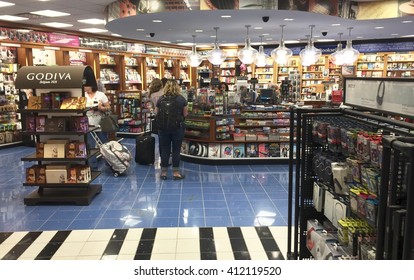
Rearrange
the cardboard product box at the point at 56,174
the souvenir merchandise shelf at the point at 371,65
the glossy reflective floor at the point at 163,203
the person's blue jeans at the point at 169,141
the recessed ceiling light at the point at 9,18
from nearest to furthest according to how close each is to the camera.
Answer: the glossy reflective floor at the point at 163,203, the cardboard product box at the point at 56,174, the person's blue jeans at the point at 169,141, the recessed ceiling light at the point at 9,18, the souvenir merchandise shelf at the point at 371,65

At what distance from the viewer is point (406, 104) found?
1893 mm

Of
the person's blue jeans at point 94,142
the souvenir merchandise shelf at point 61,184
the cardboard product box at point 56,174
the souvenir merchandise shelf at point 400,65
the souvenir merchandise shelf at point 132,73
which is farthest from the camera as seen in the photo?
the souvenir merchandise shelf at point 400,65

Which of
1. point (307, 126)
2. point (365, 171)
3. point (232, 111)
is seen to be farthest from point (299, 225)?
point (232, 111)

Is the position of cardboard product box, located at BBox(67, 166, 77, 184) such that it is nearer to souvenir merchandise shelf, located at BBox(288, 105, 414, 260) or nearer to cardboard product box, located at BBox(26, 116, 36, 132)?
cardboard product box, located at BBox(26, 116, 36, 132)

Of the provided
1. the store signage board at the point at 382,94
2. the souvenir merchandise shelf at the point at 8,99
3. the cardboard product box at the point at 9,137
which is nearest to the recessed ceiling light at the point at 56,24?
the souvenir merchandise shelf at the point at 8,99

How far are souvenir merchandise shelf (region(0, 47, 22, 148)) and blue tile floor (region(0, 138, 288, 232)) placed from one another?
276cm

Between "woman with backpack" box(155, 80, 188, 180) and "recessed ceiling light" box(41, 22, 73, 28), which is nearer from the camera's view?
"woman with backpack" box(155, 80, 188, 180)

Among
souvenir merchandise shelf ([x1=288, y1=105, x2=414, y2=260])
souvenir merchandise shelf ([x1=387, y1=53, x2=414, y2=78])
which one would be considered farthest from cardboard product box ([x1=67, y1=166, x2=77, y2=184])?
souvenir merchandise shelf ([x1=387, y1=53, x2=414, y2=78])

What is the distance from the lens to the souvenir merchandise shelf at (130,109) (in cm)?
1112

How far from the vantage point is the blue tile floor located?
4.68 m

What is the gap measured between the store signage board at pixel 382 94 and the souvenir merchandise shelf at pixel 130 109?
29.4 feet

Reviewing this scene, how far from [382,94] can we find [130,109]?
9.68 m

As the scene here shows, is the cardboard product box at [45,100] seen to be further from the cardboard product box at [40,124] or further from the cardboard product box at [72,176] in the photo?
the cardboard product box at [72,176]

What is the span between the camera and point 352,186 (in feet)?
7.89
